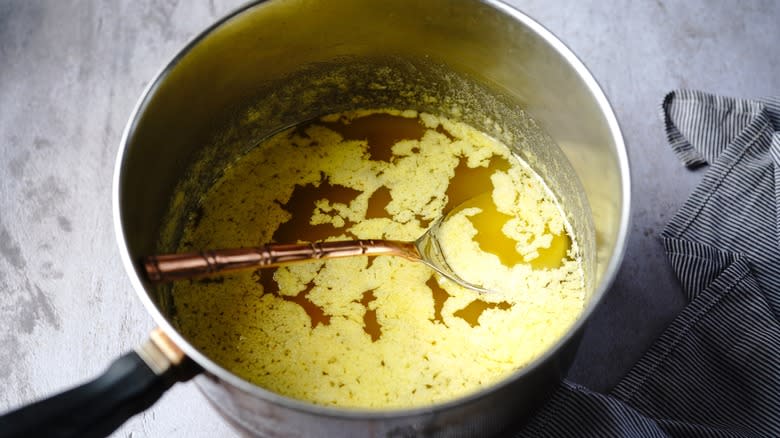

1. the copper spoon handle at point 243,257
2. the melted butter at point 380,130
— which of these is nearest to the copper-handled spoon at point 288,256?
the copper spoon handle at point 243,257

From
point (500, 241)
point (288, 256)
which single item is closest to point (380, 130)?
point (500, 241)

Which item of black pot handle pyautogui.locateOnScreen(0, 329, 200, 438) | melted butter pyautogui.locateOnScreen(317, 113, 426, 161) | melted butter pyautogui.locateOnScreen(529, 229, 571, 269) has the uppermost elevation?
melted butter pyautogui.locateOnScreen(317, 113, 426, 161)

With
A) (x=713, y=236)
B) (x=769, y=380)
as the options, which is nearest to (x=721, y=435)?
(x=769, y=380)

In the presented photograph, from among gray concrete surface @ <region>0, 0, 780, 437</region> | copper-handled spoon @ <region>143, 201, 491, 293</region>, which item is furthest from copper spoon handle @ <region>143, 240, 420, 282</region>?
gray concrete surface @ <region>0, 0, 780, 437</region>

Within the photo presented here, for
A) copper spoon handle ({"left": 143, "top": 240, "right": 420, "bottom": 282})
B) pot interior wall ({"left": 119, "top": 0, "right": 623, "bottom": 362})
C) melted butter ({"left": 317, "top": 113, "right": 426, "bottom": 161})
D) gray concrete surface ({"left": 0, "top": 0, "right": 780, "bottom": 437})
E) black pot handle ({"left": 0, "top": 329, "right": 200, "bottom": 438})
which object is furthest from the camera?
melted butter ({"left": 317, "top": 113, "right": 426, "bottom": 161})

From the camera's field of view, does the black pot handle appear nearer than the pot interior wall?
Yes

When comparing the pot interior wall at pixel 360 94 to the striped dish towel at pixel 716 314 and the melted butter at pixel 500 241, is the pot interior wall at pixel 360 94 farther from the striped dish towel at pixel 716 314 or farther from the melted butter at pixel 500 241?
the striped dish towel at pixel 716 314

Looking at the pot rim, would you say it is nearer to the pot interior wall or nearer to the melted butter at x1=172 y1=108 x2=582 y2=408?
the pot interior wall
